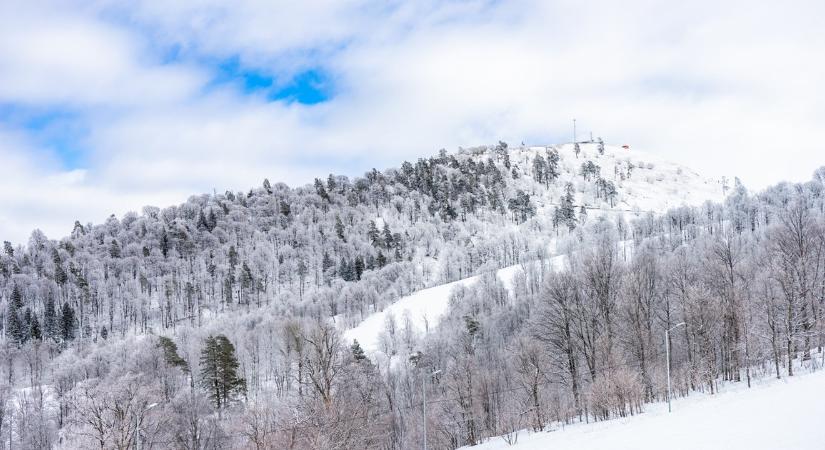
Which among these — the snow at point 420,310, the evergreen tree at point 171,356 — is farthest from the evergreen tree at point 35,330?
the snow at point 420,310

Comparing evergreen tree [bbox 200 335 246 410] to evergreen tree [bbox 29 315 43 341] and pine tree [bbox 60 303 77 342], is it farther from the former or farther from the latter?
pine tree [bbox 60 303 77 342]

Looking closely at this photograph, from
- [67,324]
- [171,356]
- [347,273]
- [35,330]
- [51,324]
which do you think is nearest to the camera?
[171,356]

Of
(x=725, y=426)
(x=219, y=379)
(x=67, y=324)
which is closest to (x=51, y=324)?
(x=67, y=324)

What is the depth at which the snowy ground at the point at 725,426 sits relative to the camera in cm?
2416

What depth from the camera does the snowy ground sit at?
24.2m

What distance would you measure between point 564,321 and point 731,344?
579 inches

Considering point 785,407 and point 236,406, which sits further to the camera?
point 236,406

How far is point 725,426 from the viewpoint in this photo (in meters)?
29.3

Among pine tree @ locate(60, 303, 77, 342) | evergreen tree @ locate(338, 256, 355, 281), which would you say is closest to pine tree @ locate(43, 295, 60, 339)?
pine tree @ locate(60, 303, 77, 342)

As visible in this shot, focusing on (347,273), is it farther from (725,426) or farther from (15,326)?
(725,426)

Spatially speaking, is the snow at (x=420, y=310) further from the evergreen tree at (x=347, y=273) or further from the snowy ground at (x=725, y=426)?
the snowy ground at (x=725, y=426)

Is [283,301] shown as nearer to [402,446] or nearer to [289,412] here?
[402,446]

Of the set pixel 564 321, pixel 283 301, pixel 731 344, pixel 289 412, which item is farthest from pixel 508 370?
pixel 283 301

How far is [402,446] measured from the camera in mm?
68938
